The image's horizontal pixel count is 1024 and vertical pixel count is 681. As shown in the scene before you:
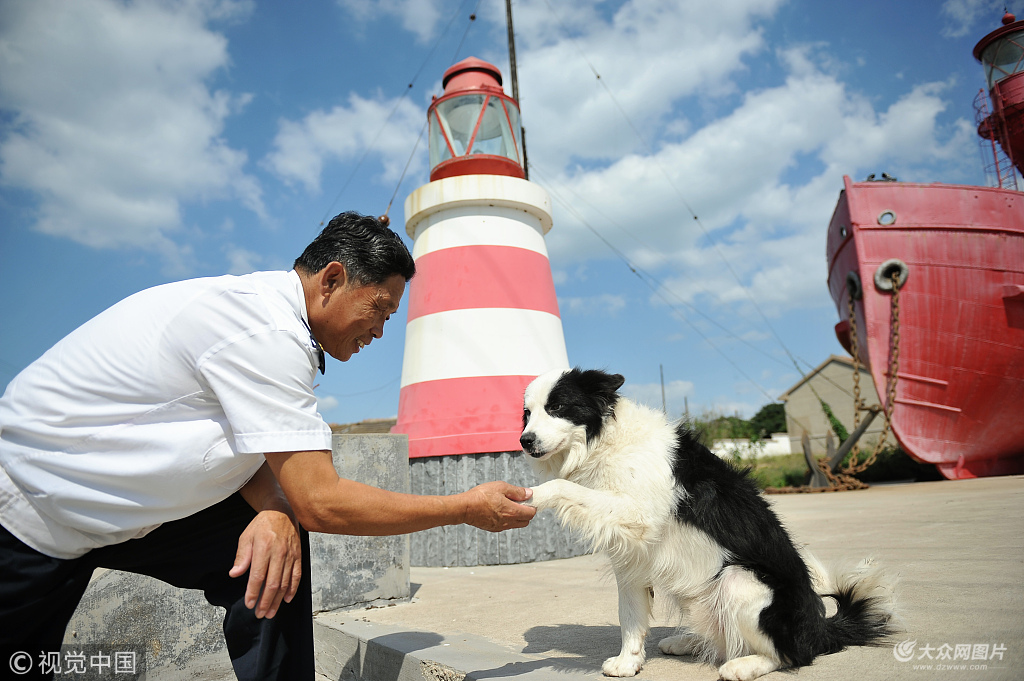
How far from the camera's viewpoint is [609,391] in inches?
113

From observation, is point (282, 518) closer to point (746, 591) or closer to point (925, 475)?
point (746, 591)

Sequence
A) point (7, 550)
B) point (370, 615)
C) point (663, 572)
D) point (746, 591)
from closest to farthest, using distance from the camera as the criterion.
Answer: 1. point (7, 550)
2. point (746, 591)
3. point (663, 572)
4. point (370, 615)

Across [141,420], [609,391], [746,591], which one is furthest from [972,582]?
[141,420]

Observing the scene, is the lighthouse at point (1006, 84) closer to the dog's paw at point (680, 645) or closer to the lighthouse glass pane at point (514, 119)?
the lighthouse glass pane at point (514, 119)

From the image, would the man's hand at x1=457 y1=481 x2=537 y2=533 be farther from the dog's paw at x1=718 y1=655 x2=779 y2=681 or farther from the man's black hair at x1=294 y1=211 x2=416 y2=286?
the dog's paw at x1=718 y1=655 x2=779 y2=681

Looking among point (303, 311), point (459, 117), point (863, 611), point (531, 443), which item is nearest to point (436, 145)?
point (459, 117)

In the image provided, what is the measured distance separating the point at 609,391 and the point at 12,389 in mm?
2306

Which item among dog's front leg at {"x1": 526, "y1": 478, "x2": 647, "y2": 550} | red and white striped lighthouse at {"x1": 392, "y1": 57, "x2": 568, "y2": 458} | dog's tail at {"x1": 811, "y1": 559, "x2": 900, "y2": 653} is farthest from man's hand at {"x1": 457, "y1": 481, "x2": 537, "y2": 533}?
red and white striped lighthouse at {"x1": 392, "y1": 57, "x2": 568, "y2": 458}

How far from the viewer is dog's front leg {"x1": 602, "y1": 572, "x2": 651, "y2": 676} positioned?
2500 mm

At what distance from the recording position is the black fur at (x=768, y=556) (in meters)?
2.28

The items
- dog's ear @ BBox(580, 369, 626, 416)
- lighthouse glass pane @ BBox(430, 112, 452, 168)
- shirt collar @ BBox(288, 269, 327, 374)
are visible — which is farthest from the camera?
lighthouse glass pane @ BBox(430, 112, 452, 168)

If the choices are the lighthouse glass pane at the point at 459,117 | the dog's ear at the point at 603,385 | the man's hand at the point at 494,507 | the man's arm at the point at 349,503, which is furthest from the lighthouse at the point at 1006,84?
the man's arm at the point at 349,503

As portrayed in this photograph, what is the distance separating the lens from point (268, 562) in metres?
1.74

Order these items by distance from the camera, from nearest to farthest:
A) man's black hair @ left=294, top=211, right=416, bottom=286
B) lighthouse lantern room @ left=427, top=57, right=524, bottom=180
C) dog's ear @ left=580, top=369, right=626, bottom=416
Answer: man's black hair @ left=294, top=211, right=416, bottom=286 < dog's ear @ left=580, top=369, right=626, bottom=416 < lighthouse lantern room @ left=427, top=57, right=524, bottom=180
